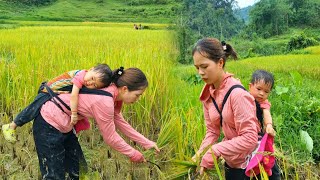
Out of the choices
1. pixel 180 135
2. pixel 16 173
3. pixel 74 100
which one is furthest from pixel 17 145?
pixel 180 135

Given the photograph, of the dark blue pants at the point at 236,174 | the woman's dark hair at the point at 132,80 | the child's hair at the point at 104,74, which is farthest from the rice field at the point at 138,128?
the child's hair at the point at 104,74

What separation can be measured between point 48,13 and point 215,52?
22760 mm

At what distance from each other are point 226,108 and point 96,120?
2.14 ft

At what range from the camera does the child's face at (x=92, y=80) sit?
6.08 ft

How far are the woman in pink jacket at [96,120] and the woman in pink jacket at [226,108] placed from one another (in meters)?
0.40

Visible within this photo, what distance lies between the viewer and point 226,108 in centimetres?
152

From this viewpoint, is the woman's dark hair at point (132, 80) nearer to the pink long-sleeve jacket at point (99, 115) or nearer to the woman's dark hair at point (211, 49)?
the pink long-sleeve jacket at point (99, 115)

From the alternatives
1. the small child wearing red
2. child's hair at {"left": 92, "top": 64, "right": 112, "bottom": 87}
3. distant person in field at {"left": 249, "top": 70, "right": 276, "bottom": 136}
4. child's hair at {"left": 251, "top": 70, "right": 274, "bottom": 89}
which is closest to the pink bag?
the small child wearing red

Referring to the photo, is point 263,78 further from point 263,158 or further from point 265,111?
point 263,158

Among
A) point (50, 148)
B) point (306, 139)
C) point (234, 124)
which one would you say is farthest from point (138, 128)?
point (234, 124)

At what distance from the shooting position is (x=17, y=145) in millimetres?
2635

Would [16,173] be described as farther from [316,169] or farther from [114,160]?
[316,169]

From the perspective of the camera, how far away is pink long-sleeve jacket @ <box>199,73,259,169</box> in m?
1.47

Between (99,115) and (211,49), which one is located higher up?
(211,49)
